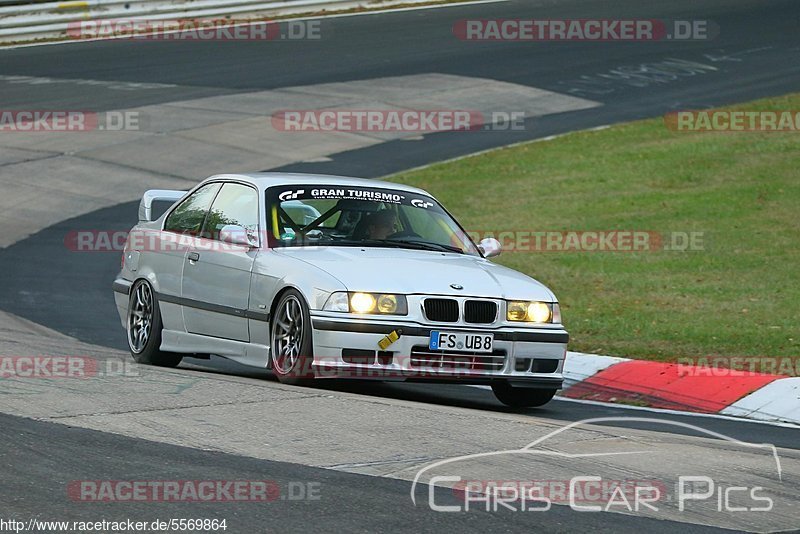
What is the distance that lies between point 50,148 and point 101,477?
18.3 meters

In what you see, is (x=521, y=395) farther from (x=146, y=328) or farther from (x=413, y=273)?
(x=146, y=328)

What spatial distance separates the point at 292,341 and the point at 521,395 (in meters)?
1.62

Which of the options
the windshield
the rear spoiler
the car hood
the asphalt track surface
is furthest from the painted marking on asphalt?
the car hood

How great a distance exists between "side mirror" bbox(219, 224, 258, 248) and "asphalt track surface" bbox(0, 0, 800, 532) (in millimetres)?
1197

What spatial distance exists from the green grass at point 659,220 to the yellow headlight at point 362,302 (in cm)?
369

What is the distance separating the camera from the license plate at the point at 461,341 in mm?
8883

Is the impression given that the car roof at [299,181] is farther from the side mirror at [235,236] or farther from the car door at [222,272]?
the side mirror at [235,236]

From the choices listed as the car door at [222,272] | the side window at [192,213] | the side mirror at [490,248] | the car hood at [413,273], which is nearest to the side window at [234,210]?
the car door at [222,272]

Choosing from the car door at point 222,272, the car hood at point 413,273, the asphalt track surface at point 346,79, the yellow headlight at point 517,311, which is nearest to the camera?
the asphalt track surface at point 346,79

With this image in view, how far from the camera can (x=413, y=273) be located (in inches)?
359

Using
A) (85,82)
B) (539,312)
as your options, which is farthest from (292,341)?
(85,82)

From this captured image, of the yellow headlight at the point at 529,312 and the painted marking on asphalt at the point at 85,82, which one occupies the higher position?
the painted marking on asphalt at the point at 85,82

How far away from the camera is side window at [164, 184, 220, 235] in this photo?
10727 millimetres

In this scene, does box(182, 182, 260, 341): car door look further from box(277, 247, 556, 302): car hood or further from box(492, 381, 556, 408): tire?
box(492, 381, 556, 408): tire
